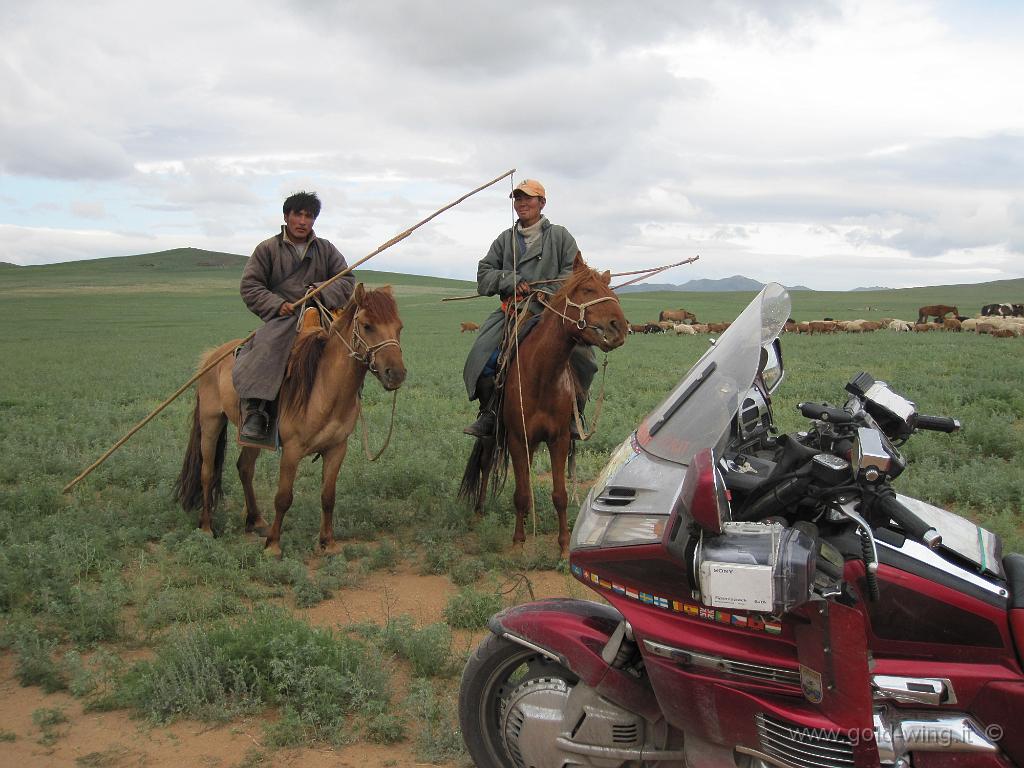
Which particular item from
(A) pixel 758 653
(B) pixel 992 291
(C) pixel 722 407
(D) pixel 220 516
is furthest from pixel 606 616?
(B) pixel 992 291

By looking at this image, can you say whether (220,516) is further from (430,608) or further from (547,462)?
(547,462)

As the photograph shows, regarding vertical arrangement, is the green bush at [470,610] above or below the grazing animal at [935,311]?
below

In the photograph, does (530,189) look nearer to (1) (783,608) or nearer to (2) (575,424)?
(2) (575,424)

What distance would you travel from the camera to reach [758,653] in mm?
2641

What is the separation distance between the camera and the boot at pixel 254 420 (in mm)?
7164

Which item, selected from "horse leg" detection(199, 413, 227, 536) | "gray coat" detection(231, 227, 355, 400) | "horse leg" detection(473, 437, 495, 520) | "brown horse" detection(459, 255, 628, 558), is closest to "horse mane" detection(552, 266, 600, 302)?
"brown horse" detection(459, 255, 628, 558)

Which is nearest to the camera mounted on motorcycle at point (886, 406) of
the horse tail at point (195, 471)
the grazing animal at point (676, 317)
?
the horse tail at point (195, 471)

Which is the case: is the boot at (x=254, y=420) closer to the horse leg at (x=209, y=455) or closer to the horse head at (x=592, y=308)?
the horse leg at (x=209, y=455)

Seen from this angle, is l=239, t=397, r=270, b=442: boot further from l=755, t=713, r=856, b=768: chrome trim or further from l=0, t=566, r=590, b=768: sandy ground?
l=755, t=713, r=856, b=768: chrome trim

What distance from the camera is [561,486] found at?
23.8 ft

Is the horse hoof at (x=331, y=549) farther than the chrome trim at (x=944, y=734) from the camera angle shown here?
Yes

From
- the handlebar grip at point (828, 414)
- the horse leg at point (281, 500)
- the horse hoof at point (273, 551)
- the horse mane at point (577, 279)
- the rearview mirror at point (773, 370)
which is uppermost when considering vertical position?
the horse mane at point (577, 279)

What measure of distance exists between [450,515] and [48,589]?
11.2ft

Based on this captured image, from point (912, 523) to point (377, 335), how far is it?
15.6 feet
